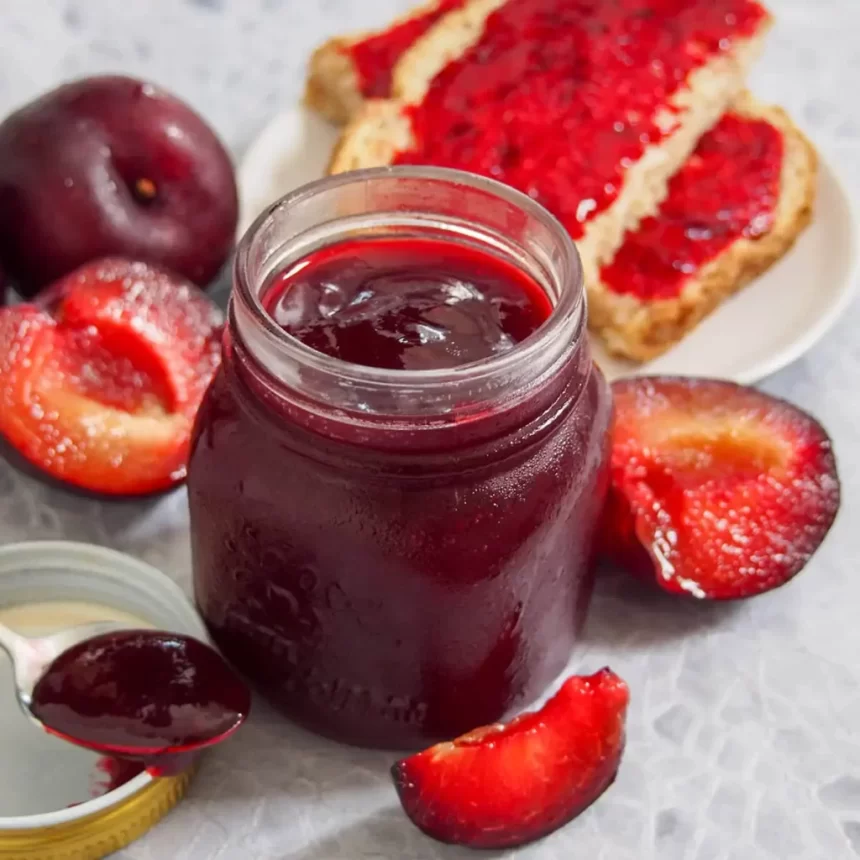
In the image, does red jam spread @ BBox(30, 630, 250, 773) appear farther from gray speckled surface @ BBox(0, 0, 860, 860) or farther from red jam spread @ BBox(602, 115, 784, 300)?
red jam spread @ BBox(602, 115, 784, 300)

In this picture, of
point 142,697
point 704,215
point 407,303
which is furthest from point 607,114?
point 142,697

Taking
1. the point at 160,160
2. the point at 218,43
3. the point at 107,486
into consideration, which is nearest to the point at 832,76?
the point at 218,43

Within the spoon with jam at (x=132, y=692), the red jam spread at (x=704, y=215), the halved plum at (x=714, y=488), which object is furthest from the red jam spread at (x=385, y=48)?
the spoon with jam at (x=132, y=692)

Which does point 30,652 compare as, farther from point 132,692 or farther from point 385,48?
point 385,48

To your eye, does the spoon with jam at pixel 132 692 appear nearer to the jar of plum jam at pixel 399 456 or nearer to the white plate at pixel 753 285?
the jar of plum jam at pixel 399 456

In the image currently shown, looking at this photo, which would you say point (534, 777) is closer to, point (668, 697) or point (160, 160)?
point (668, 697)

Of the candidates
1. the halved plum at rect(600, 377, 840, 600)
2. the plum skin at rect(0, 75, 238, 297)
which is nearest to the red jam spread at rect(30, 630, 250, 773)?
the halved plum at rect(600, 377, 840, 600)
